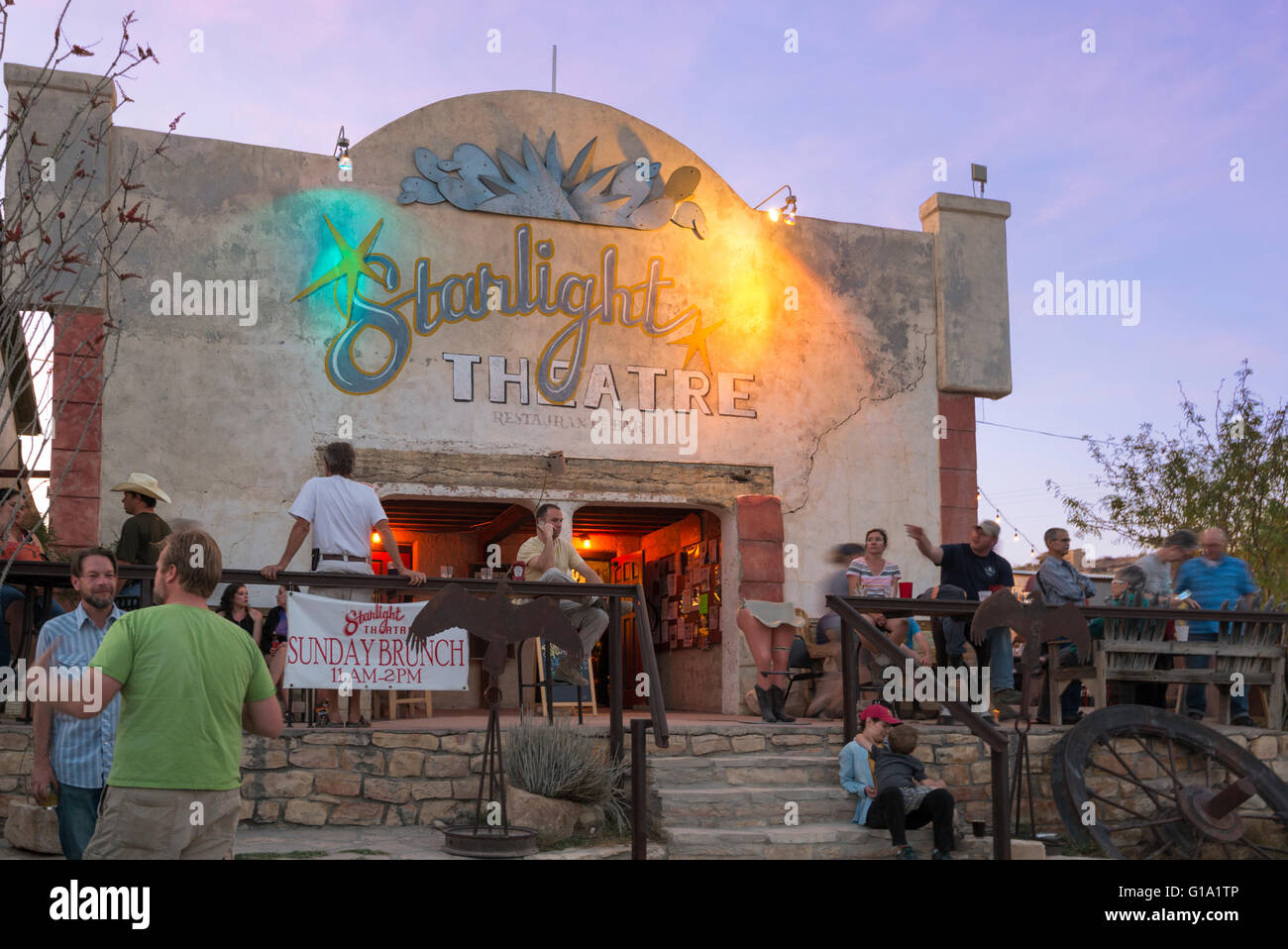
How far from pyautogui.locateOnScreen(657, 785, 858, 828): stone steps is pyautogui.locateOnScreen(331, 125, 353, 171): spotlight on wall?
20.6 ft

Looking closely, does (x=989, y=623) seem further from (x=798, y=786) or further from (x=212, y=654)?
(x=212, y=654)

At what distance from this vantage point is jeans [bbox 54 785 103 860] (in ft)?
15.6

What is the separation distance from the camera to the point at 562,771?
733cm

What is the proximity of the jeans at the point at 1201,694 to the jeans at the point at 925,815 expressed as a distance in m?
3.28

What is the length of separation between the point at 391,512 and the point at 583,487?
361cm

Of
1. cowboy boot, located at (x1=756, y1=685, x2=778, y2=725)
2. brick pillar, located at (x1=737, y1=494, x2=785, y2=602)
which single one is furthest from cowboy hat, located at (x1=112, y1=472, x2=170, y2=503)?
brick pillar, located at (x1=737, y1=494, x2=785, y2=602)

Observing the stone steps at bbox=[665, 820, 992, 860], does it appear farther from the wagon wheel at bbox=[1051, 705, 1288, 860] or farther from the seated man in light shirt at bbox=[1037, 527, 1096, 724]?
the seated man in light shirt at bbox=[1037, 527, 1096, 724]

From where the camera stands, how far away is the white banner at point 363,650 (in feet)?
24.7

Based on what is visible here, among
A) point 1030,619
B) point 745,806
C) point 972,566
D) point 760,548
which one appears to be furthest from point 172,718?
point 760,548

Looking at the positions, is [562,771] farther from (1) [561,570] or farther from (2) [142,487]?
(2) [142,487]

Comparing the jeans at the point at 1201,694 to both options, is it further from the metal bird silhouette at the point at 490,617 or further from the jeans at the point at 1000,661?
the metal bird silhouette at the point at 490,617

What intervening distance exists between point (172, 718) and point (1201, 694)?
821 cm

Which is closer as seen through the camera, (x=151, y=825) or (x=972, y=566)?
(x=151, y=825)

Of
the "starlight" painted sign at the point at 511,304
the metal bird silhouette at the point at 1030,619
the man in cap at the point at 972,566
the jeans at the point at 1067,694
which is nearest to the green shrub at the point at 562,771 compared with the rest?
the metal bird silhouette at the point at 1030,619
